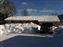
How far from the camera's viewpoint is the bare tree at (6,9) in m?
49.1

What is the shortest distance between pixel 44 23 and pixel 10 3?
1610cm

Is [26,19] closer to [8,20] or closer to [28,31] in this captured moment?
[8,20]

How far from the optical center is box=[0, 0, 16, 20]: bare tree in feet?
161

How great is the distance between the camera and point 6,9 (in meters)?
50.8

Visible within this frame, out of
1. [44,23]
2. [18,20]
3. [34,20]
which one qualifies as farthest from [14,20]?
[44,23]

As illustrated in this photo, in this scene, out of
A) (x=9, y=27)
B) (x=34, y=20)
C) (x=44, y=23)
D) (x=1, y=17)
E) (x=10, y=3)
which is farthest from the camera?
(x=10, y=3)

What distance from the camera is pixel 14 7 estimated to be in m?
53.1

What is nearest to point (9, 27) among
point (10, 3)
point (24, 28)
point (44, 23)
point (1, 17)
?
point (24, 28)

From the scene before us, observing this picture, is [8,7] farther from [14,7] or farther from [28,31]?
[28,31]

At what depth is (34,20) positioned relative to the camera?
43.6 metres

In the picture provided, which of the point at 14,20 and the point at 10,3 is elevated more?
the point at 10,3

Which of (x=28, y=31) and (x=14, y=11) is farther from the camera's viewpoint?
(x=14, y=11)

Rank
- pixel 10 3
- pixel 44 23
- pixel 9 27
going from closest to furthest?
pixel 9 27, pixel 44 23, pixel 10 3

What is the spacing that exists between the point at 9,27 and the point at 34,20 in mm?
10449
